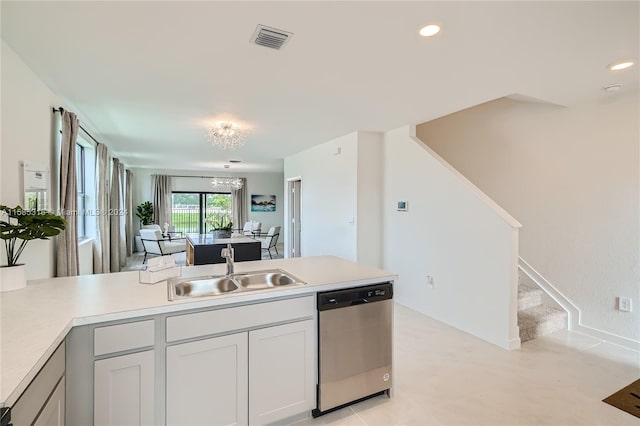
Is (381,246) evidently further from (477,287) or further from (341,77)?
(341,77)

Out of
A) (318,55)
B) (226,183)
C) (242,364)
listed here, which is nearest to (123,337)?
(242,364)

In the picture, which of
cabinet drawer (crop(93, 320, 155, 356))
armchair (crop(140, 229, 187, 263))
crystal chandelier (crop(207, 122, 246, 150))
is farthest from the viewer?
armchair (crop(140, 229, 187, 263))

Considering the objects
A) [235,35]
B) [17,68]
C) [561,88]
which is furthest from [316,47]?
[561,88]

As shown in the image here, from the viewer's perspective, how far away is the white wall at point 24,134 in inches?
83.4

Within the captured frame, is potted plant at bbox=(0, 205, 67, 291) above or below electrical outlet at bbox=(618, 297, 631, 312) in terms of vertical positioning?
above

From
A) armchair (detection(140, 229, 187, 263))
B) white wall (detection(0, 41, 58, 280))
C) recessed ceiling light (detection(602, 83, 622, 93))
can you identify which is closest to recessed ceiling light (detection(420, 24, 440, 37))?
recessed ceiling light (detection(602, 83, 622, 93))

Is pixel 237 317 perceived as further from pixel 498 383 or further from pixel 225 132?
pixel 225 132

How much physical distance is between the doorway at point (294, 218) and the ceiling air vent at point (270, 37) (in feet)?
16.3

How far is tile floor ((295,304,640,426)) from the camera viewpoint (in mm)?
2027

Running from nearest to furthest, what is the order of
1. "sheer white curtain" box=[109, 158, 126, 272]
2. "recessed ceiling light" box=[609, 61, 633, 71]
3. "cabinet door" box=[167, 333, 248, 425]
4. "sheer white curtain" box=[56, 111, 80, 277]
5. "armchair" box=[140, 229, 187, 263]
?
"cabinet door" box=[167, 333, 248, 425] < "recessed ceiling light" box=[609, 61, 633, 71] < "sheer white curtain" box=[56, 111, 80, 277] < "sheer white curtain" box=[109, 158, 126, 272] < "armchair" box=[140, 229, 187, 263]

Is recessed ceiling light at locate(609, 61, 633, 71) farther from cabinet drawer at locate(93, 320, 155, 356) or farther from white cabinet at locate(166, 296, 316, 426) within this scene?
cabinet drawer at locate(93, 320, 155, 356)

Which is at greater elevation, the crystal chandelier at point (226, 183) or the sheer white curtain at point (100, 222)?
the crystal chandelier at point (226, 183)

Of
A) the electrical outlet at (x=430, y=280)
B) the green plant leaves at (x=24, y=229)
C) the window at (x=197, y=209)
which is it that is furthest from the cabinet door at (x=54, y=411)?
the window at (x=197, y=209)

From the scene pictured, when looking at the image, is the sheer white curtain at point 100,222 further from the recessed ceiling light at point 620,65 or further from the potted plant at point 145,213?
the recessed ceiling light at point 620,65
